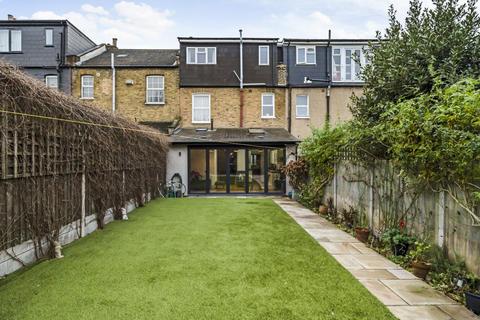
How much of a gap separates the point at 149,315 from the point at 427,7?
24.9ft

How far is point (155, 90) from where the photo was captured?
55.7 feet

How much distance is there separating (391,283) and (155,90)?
15047mm

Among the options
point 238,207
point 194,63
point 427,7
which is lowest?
point 238,207

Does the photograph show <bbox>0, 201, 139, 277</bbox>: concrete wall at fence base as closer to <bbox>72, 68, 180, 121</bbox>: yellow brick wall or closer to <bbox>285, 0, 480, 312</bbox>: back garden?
<bbox>285, 0, 480, 312</bbox>: back garden

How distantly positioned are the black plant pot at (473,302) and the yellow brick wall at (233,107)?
1381 cm

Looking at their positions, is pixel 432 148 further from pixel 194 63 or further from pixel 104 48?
pixel 104 48

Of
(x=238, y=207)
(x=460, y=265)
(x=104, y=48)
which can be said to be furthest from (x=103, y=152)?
(x=104, y=48)

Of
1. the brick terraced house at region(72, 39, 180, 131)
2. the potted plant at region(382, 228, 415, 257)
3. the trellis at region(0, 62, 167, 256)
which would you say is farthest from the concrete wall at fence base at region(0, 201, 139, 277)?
the brick terraced house at region(72, 39, 180, 131)

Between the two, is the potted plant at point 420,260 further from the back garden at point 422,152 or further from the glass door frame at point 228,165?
the glass door frame at point 228,165

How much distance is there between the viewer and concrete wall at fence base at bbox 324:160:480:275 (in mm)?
4285

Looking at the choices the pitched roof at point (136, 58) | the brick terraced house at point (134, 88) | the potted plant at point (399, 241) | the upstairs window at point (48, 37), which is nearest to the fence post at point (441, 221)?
the potted plant at point (399, 241)

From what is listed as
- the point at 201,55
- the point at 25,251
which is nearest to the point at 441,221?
the point at 25,251

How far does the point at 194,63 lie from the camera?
16.9 m

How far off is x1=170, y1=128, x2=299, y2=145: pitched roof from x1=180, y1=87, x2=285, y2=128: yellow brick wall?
44 centimetres
